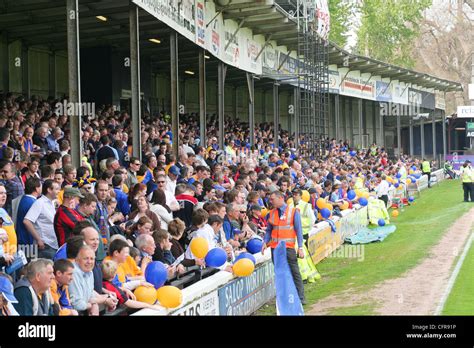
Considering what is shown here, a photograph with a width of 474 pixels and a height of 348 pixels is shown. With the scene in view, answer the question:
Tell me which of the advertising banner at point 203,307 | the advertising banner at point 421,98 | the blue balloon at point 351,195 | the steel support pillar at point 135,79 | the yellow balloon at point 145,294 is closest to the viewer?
the yellow balloon at point 145,294

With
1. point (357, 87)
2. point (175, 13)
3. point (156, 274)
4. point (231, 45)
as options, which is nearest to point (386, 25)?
point (357, 87)

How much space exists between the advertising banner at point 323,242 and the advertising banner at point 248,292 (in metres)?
3.50

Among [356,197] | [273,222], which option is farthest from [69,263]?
[356,197]

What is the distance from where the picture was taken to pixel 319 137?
34.1 metres

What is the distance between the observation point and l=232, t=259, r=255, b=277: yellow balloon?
11547mm

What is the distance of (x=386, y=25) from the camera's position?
258 feet

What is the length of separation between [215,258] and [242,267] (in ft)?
2.13

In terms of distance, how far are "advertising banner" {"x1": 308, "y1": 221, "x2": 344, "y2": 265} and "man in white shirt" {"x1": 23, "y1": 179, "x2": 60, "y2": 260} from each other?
306 inches

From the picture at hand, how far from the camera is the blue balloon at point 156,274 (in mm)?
9211

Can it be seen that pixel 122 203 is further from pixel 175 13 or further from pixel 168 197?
pixel 175 13

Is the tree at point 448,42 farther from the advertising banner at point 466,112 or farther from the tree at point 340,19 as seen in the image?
the advertising banner at point 466,112

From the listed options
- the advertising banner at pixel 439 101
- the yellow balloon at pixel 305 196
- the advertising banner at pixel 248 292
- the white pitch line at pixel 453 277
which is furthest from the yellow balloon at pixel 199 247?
the advertising banner at pixel 439 101
